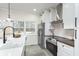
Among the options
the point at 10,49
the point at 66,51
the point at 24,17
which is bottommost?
the point at 66,51

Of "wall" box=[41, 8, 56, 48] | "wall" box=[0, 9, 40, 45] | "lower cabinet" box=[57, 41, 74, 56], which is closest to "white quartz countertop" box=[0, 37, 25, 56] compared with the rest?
"lower cabinet" box=[57, 41, 74, 56]

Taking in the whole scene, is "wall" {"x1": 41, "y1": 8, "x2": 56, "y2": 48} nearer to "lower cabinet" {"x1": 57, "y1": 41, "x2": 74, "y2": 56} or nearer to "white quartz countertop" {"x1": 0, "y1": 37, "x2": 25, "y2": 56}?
"lower cabinet" {"x1": 57, "y1": 41, "x2": 74, "y2": 56}

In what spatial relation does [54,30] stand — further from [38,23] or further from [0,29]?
[0,29]

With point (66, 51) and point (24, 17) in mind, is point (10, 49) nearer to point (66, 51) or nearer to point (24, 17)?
point (66, 51)

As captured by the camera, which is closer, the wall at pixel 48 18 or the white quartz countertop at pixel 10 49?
the white quartz countertop at pixel 10 49

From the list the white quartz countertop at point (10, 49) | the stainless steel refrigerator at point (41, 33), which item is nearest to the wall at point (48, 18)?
the stainless steel refrigerator at point (41, 33)

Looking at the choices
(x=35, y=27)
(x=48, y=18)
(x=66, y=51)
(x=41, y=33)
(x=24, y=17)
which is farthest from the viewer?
(x=48, y=18)

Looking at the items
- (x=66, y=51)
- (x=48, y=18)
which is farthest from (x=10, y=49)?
(x=48, y=18)

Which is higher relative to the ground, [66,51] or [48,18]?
[48,18]

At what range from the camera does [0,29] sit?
9.70ft

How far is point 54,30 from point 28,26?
3.95 ft

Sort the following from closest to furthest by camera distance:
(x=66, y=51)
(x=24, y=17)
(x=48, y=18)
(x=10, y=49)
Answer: (x=10, y=49)
(x=66, y=51)
(x=24, y=17)
(x=48, y=18)

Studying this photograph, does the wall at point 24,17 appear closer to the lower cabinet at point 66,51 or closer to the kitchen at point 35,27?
the kitchen at point 35,27

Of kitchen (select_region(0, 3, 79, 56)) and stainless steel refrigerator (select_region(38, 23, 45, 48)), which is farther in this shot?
stainless steel refrigerator (select_region(38, 23, 45, 48))
